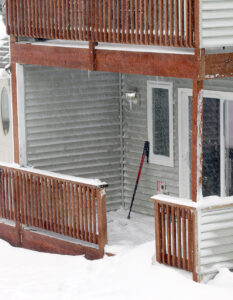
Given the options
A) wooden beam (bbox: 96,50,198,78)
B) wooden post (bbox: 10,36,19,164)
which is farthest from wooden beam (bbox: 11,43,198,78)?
wooden post (bbox: 10,36,19,164)

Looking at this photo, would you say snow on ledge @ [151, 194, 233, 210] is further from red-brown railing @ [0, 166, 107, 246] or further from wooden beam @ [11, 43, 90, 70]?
wooden beam @ [11, 43, 90, 70]

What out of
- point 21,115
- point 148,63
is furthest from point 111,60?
point 21,115

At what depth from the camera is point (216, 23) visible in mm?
12727

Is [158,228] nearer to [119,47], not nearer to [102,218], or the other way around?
[102,218]

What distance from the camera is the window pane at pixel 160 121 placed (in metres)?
17.0

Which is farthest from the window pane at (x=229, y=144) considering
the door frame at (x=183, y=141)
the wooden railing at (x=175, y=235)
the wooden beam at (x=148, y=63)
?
the wooden beam at (x=148, y=63)

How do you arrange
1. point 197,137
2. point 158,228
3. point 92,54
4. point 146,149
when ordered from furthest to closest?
point 146,149, point 92,54, point 158,228, point 197,137

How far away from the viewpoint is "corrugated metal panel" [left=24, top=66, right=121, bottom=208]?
1709 centimetres

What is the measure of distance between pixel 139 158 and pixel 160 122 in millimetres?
949

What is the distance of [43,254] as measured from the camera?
1612 cm

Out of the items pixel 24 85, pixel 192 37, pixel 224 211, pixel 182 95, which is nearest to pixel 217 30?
pixel 192 37

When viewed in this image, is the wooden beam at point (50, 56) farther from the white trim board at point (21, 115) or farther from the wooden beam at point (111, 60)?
the white trim board at point (21, 115)

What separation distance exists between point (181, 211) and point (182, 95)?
11.5 ft

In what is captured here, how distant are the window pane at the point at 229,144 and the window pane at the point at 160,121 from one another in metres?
1.66
